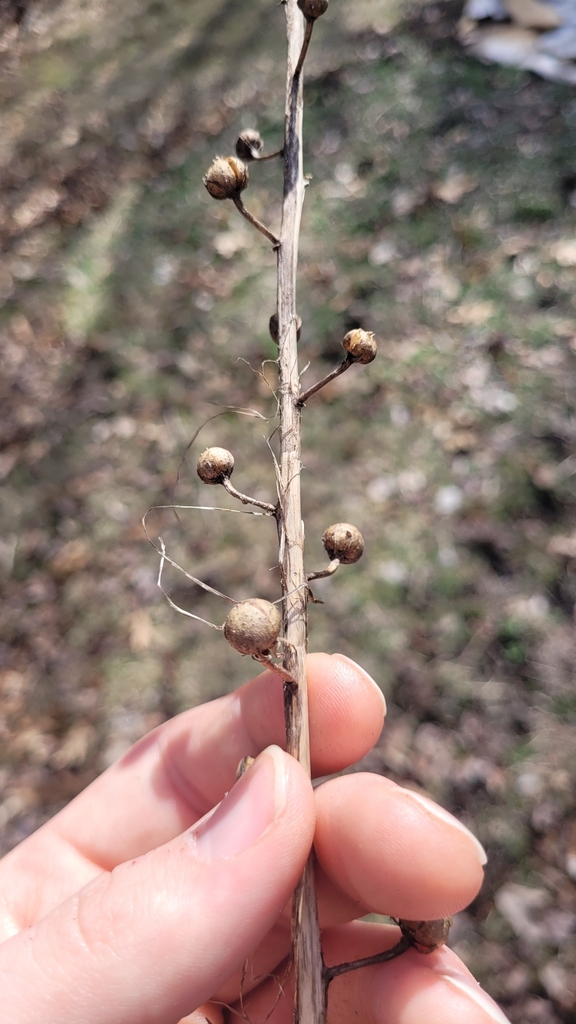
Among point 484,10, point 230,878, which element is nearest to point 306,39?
point 230,878

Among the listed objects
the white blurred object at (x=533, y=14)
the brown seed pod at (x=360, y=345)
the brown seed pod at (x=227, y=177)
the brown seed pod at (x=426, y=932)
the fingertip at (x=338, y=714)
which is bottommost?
the brown seed pod at (x=426, y=932)

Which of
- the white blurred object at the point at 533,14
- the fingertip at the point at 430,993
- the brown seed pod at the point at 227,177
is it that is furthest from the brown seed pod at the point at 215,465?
the white blurred object at the point at 533,14

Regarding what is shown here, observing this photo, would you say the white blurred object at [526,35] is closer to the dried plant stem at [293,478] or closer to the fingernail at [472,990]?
the dried plant stem at [293,478]

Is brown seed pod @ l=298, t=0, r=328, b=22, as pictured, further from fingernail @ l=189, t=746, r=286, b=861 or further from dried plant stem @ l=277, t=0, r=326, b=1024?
fingernail @ l=189, t=746, r=286, b=861

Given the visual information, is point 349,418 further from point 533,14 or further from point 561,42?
Result: point 533,14

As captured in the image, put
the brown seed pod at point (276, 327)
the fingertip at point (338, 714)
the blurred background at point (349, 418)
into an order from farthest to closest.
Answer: the blurred background at point (349, 418) < the fingertip at point (338, 714) < the brown seed pod at point (276, 327)

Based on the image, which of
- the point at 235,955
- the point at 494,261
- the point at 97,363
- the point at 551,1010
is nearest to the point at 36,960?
the point at 235,955
